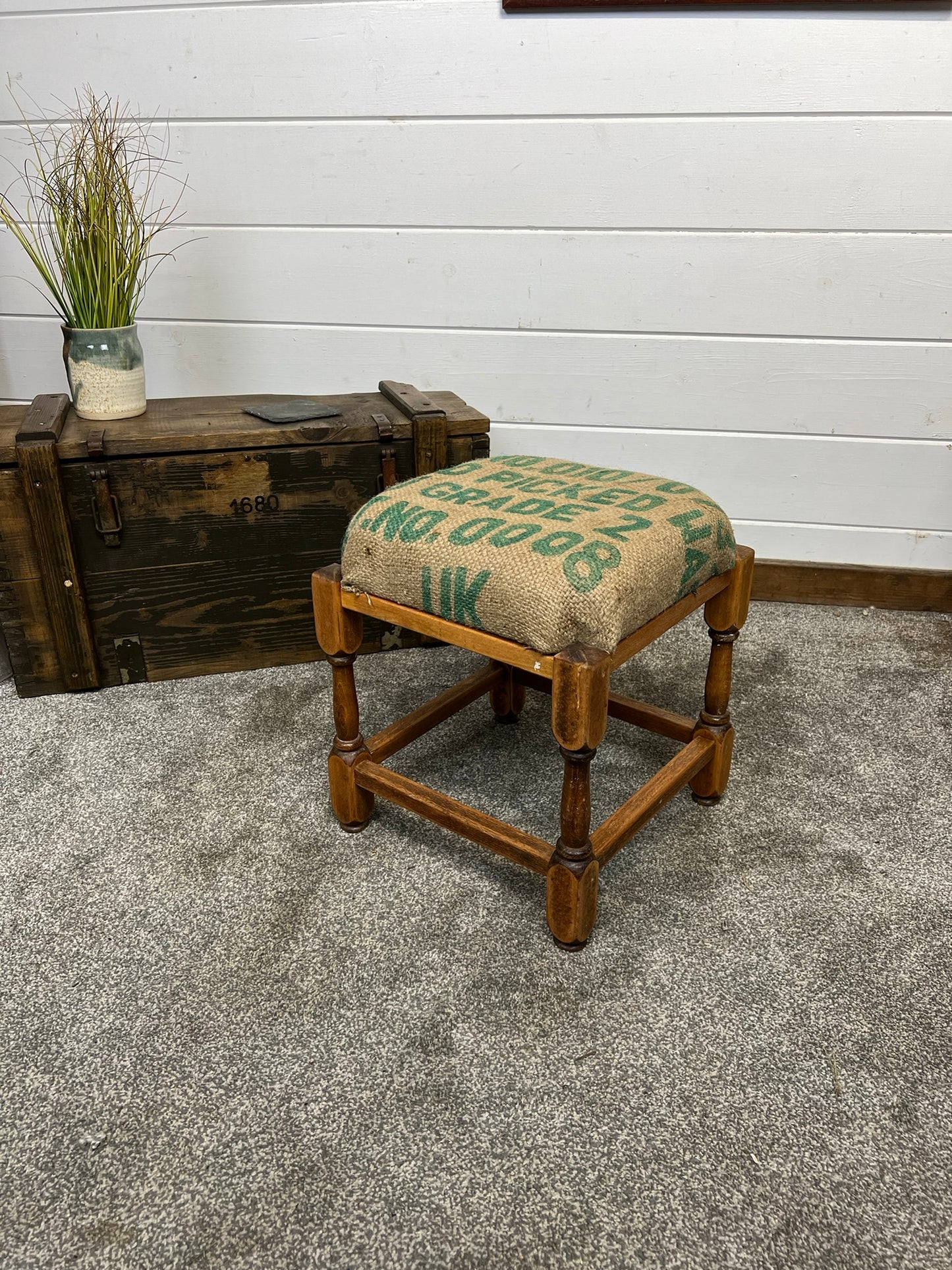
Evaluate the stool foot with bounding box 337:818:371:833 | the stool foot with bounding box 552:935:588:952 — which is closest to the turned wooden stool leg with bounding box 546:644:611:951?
the stool foot with bounding box 552:935:588:952

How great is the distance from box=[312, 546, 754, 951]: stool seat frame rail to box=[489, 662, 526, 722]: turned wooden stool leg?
1.2 inches

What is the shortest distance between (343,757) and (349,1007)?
332mm

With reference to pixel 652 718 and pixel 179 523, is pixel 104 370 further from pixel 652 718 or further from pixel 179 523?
pixel 652 718

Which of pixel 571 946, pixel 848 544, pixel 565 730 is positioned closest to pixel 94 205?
pixel 565 730

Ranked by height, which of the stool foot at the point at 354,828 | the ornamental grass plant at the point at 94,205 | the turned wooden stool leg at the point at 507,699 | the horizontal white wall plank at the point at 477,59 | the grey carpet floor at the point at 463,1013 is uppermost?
the horizontal white wall plank at the point at 477,59

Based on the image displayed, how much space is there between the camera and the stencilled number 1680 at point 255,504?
1579 mm

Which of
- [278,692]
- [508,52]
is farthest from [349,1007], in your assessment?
Answer: [508,52]

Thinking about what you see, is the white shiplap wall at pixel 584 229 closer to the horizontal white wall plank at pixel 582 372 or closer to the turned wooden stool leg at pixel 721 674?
the horizontal white wall plank at pixel 582 372

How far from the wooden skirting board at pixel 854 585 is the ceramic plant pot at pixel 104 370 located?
1279 millimetres

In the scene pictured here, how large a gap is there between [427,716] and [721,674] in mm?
407

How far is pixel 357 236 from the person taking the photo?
1.80 meters

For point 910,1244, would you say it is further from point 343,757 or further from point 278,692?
point 278,692

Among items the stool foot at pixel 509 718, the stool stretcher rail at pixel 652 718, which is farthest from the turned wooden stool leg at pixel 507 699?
the stool stretcher rail at pixel 652 718

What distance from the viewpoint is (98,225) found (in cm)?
152
